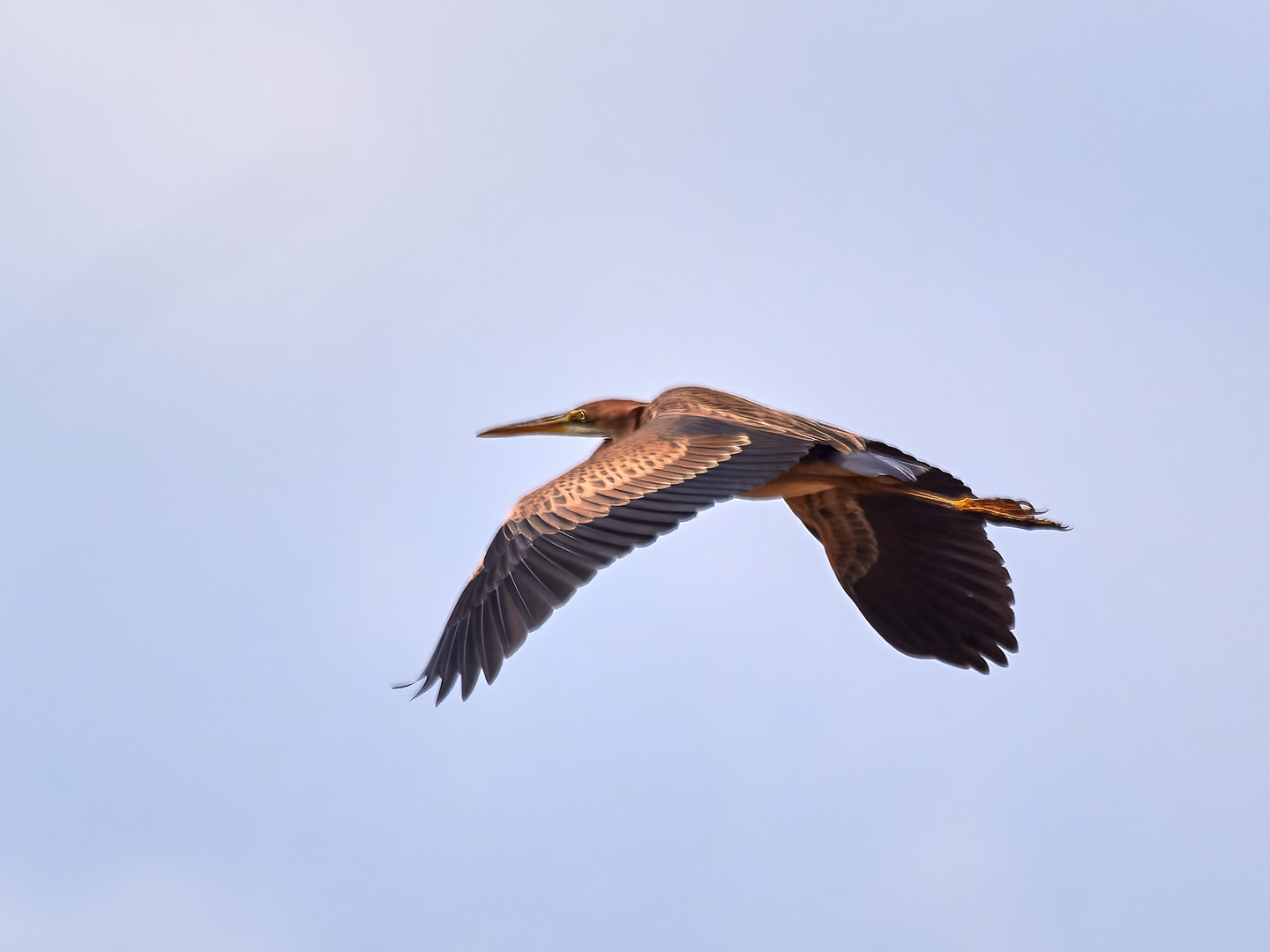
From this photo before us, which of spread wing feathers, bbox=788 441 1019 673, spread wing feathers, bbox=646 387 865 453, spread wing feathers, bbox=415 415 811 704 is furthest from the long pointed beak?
spread wing feathers, bbox=415 415 811 704

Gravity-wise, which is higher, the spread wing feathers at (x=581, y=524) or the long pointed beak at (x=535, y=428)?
the long pointed beak at (x=535, y=428)

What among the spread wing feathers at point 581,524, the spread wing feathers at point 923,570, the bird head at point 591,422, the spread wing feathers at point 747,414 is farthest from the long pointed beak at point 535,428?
the spread wing feathers at point 581,524

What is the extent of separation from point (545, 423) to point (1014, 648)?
407 centimetres

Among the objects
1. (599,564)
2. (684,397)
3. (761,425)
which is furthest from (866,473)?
(599,564)

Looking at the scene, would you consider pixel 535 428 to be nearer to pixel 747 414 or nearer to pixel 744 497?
pixel 744 497

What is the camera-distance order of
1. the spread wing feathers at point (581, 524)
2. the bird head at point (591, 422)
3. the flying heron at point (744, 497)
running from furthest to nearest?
the bird head at point (591, 422) < the flying heron at point (744, 497) < the spread wing feathers at point (581, 524)

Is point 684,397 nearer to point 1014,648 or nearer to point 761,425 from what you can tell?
point 761,425

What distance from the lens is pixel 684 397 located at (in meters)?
11.0

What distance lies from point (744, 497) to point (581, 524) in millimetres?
2999

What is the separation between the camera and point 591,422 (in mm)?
12258

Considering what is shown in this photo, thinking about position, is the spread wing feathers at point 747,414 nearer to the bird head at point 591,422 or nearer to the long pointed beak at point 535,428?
the bird head at point 591,422

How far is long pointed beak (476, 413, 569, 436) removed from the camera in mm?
12445

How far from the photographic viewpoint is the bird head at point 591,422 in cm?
1202

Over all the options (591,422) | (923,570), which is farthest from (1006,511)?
(591,422)
